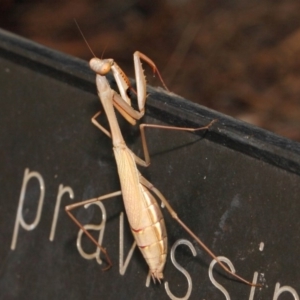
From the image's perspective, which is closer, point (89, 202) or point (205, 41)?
point (89, 202)

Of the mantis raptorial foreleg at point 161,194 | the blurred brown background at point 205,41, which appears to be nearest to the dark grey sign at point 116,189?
the mantis raptorial foreleg at point 161,194

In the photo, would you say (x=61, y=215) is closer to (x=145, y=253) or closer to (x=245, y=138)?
(x=145, y=253)

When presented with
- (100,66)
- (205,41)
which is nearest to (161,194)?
(100,66)

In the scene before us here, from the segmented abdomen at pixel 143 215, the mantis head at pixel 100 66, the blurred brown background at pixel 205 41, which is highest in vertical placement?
the blurred brown background at pixel 205 41

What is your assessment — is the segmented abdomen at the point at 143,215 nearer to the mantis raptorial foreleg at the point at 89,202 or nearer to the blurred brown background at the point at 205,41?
the mantis raptorial foreleg at the point at 89,202

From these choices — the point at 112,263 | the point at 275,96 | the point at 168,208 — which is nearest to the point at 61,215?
the point at 112,263

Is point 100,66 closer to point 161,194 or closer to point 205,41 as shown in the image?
point 161,194

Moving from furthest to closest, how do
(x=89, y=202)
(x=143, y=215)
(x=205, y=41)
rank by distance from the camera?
(x=205, y=41), (x=89, y=202), (x=143, y=215)
